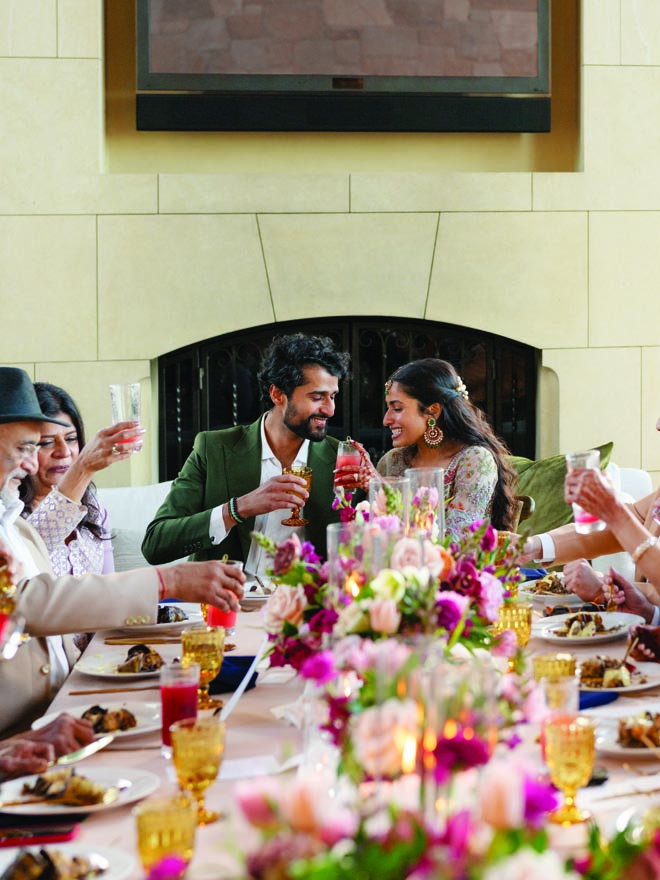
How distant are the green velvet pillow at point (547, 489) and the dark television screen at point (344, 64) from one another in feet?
4.77

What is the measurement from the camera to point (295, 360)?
3.75 m

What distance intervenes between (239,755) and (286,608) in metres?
0.24

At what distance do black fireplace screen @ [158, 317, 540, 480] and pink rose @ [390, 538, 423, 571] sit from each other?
10.7 feet

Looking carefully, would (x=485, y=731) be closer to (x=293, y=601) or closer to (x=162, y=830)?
(x=162, y=830)

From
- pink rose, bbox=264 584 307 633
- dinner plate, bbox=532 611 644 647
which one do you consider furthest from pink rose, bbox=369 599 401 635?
dinner plate, bbox=532 611 644 647

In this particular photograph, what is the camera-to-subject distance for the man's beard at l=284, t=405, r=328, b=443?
369 centimetres

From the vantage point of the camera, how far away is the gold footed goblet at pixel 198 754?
4.52 feet

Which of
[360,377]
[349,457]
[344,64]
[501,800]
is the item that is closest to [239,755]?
[501,800]

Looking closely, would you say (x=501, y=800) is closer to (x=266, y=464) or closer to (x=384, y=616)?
(x=384, y=616)

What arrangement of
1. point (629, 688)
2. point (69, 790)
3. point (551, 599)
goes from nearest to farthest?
point (69, 790)
point (629, 688)
point (551, 599)

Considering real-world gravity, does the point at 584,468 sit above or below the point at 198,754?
above

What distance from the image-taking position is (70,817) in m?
1.43

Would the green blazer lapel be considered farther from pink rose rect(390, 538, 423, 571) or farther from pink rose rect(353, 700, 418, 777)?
pink rose rect(353, 700, 418, 777)

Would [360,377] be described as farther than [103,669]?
Yes
